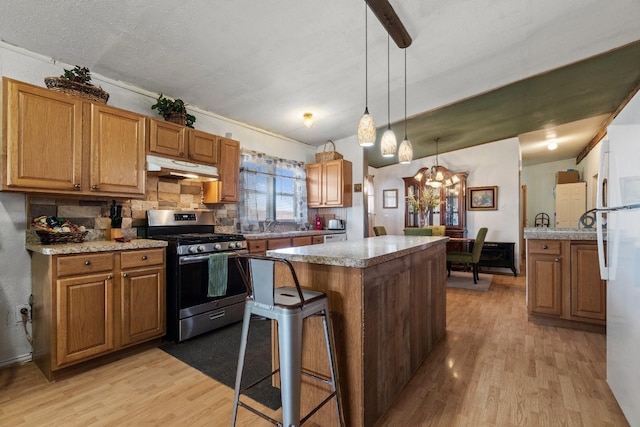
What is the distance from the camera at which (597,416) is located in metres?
1.64

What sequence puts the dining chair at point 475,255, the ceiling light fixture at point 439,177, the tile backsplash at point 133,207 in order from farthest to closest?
the ceiling light fixture at point 439,177 < the dining chair at point 475,255 < the tile backsplash at point 133,207

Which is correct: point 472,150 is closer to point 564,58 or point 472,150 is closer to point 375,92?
point 564,58

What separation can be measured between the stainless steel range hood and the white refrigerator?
319cm

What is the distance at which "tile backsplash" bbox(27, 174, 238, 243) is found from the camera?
7.95 ft

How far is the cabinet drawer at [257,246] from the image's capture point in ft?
11.6

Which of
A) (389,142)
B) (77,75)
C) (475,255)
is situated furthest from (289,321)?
(475,255)

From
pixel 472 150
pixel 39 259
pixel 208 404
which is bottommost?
pixel 208 404

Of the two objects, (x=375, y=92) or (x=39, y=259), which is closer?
(x=39, y=259)

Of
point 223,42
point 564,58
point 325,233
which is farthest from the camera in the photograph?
point 325,233

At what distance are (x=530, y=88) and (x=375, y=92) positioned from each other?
7.35 ft

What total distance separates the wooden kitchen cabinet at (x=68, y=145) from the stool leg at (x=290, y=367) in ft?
6.92

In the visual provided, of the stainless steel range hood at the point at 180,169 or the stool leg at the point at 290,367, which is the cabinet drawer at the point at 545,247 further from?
the stainless steel range hood at the point at 180,169

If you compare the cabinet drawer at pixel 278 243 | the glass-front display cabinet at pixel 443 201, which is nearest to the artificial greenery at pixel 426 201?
the glass-front display cabinet at pixel 443 201

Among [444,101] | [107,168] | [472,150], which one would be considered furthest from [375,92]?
[472,150]
